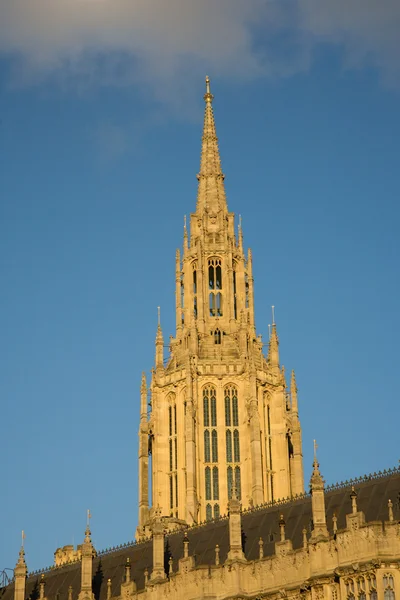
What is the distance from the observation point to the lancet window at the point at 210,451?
130m

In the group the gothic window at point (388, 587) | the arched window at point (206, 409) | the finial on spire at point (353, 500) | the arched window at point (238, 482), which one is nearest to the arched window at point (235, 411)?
the arched window at point (206, 409)

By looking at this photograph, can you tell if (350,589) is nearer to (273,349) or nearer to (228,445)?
(228,445)

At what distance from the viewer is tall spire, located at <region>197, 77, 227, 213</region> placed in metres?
148

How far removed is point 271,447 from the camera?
134 m

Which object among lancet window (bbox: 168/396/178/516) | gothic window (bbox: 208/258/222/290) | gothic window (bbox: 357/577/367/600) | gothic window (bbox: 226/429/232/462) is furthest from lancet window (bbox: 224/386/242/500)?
gothic window (bbox: 357/577/367/600)

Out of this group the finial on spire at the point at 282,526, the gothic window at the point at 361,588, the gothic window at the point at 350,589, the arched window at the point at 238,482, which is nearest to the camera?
the gothic window at the point at 361,588

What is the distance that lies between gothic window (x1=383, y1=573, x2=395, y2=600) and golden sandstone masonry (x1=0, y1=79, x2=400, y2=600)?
0.74ft

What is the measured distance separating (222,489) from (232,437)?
16.9 ft

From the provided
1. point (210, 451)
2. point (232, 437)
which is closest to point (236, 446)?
point (232, 437)

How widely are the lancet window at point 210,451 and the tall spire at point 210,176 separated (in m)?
23.5

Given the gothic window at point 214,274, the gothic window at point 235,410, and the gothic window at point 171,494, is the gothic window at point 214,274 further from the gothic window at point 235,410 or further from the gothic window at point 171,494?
the gothic window at point 171,494

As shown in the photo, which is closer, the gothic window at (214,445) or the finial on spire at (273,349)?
the gothic window at (214,445)

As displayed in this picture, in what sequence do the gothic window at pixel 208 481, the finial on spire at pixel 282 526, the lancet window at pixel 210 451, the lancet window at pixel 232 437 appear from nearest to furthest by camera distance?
1. the finial on spire at pixel 282 526
2. the lancet window at pixel 210 451
3. the gothic window at pixel 208 481
4. the lancet window at pixel 232 437

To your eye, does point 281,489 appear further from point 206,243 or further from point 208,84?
point 208,84
